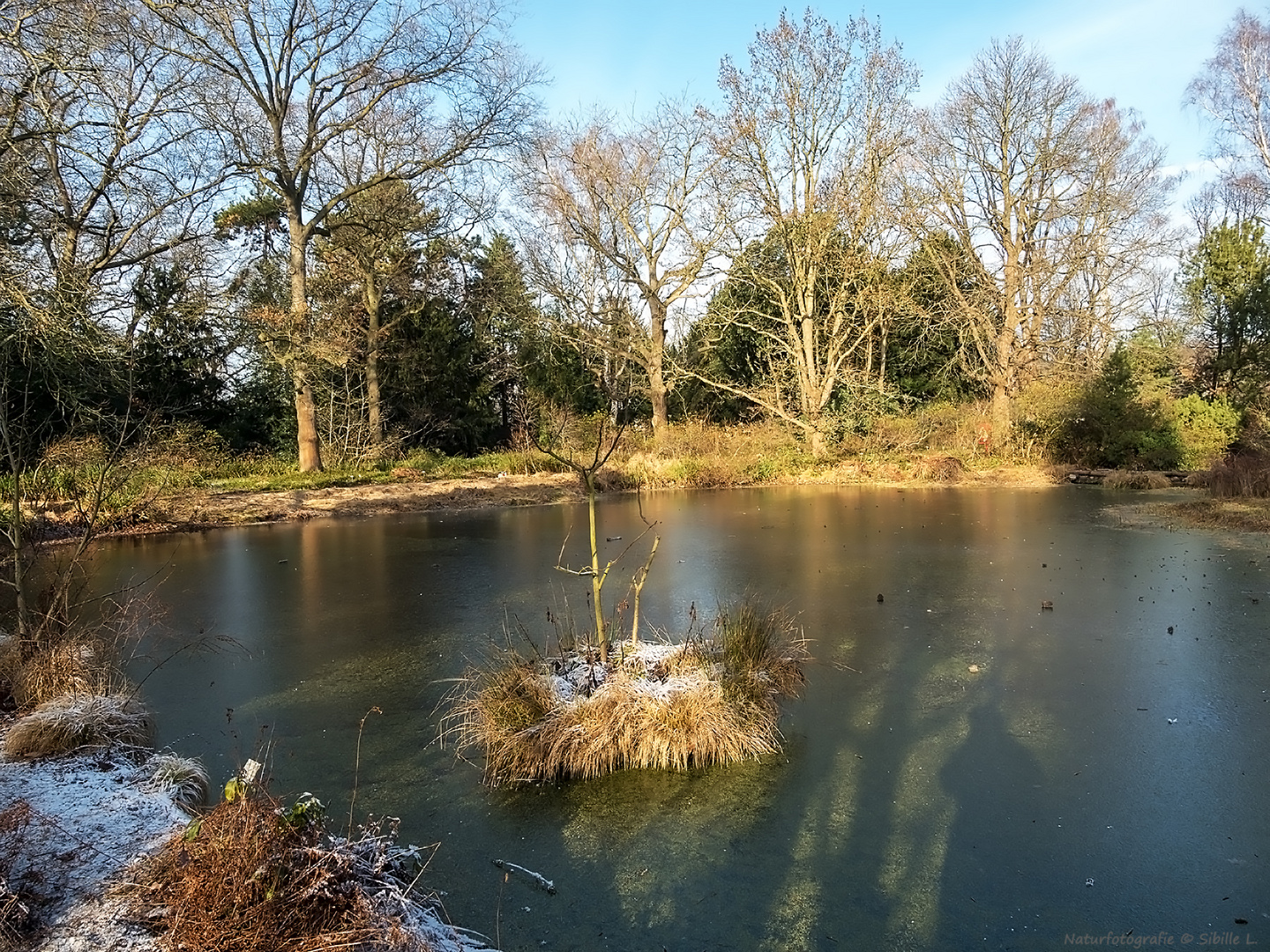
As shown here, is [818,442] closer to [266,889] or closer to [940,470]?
[940,470]

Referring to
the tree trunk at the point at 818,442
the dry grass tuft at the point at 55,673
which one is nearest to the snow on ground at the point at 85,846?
the dry grass tuft at the point at 55,673

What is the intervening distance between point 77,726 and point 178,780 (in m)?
0.87

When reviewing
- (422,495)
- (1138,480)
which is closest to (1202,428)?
(1138,480)

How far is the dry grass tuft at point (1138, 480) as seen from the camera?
52.1ft

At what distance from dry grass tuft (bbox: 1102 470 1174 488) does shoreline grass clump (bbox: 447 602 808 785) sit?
13810 mm

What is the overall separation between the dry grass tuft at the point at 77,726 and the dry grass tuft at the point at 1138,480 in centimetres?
1670

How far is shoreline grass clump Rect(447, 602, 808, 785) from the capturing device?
4422mm

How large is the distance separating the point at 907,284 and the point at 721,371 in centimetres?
713

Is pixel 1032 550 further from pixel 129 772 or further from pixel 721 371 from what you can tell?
pixel 721 371

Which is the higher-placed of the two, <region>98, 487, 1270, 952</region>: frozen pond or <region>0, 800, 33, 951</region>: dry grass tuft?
<region>0, 800, 33, 951</region>: dry grass tuft

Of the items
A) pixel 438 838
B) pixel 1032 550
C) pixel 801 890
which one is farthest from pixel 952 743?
pixel 1032 550

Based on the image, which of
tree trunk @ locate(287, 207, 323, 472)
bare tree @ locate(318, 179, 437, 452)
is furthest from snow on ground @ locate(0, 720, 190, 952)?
bare tree @ locate(318, 179, 437, 452)

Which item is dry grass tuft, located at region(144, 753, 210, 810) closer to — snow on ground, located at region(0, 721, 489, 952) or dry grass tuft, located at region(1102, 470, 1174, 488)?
snow on ground, located at region(0, 721, 489, 952)

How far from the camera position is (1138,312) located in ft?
79.9
